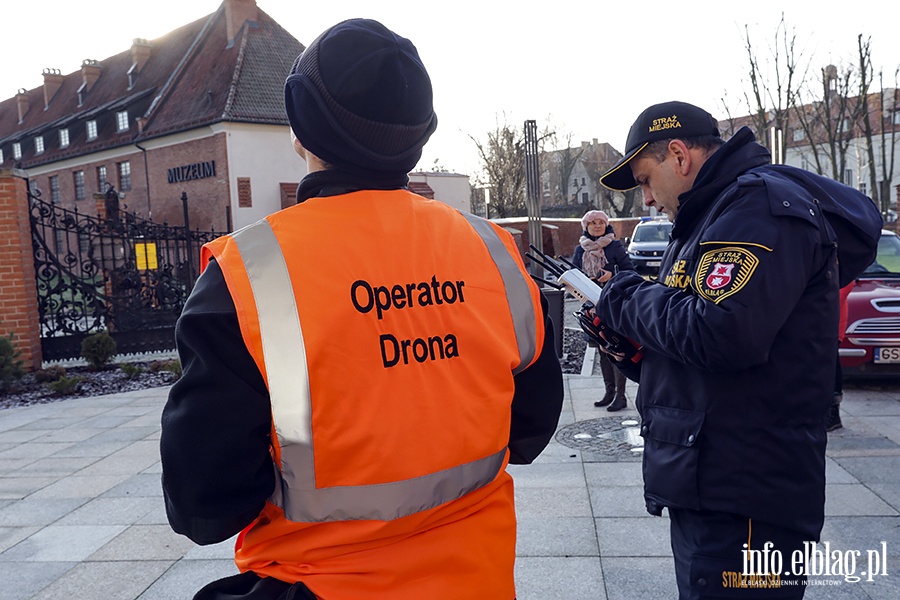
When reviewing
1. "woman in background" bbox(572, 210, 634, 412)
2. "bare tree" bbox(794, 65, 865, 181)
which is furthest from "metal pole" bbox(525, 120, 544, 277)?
"bare tree" bbox(794, 65, 865, 181)

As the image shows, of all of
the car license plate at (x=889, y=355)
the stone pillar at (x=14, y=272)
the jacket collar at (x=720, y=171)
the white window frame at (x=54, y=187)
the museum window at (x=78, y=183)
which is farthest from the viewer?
the white window frame at (x=54, y=187)

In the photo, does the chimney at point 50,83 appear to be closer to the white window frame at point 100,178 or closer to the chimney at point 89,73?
the chimney at point 89,73

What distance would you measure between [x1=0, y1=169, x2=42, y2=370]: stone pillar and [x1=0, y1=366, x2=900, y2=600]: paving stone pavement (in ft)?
12.0

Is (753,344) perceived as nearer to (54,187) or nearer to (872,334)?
(872,334)

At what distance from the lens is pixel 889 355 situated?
300 inches

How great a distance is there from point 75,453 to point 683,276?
6020 millimetres

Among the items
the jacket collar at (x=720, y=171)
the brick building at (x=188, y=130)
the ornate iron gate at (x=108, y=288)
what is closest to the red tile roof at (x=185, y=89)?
the brick building at (x=188, y=130)

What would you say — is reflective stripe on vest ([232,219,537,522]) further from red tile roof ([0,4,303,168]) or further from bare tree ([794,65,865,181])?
red tile roof ([0,4,303,168])

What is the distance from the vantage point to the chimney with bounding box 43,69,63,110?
50969mm

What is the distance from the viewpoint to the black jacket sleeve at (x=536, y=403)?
5.72ft

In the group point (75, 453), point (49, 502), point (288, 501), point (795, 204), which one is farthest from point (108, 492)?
point (795, 204)

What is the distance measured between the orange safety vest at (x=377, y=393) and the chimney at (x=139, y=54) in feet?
152

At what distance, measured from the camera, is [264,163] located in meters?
30.9

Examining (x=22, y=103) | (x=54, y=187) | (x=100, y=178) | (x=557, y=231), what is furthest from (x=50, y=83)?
(x=557, y=231)
